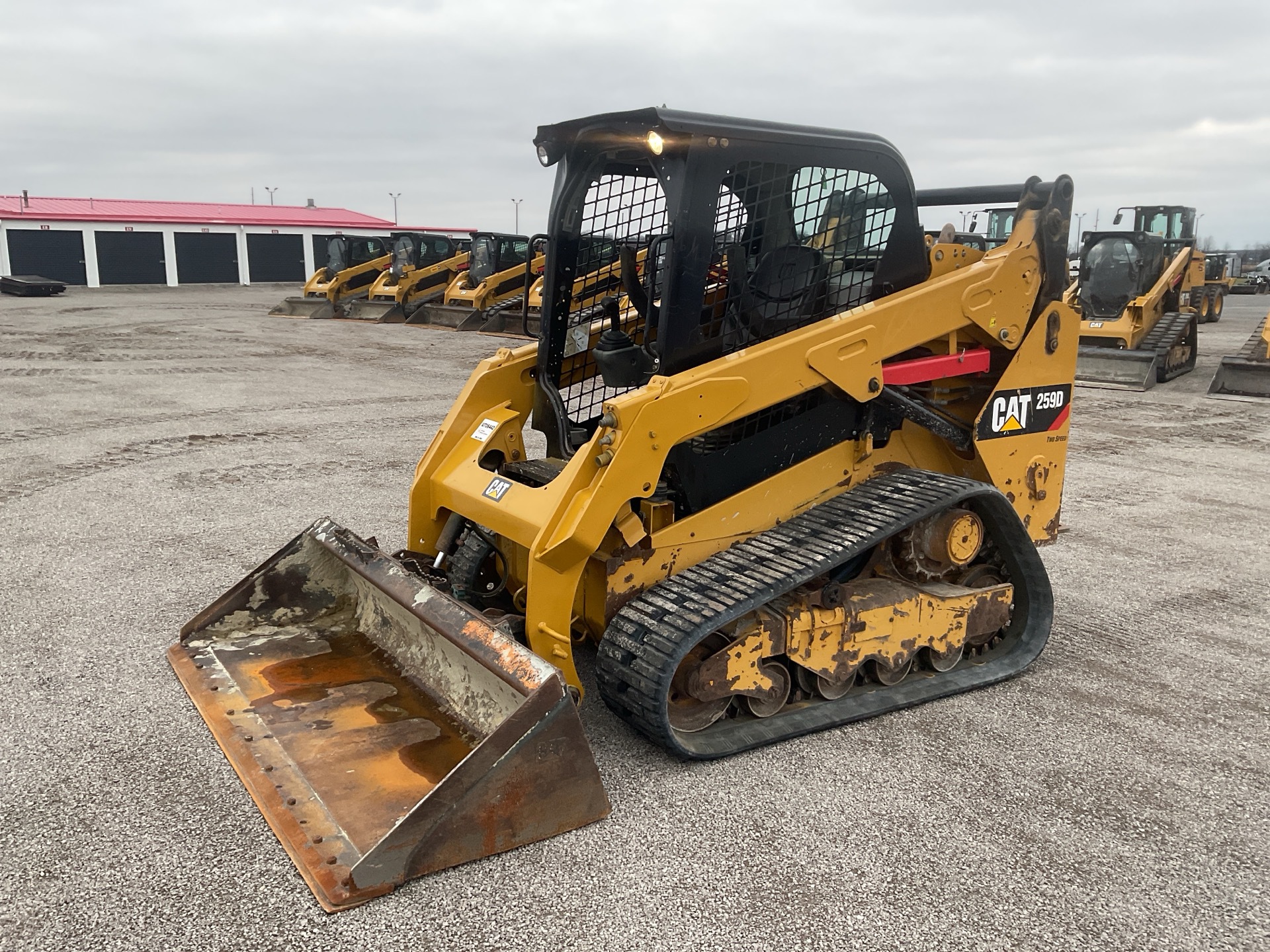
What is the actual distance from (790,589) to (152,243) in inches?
1471

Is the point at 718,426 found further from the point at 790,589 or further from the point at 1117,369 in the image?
the point at 1117,369

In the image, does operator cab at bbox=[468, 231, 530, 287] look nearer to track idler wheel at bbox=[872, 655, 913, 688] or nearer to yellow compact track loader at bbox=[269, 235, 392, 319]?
yellow compact track loader at bbox=[269, 235, 392, 319]

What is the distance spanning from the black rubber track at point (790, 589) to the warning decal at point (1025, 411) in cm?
48

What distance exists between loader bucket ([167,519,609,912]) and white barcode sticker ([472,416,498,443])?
27.6 inches

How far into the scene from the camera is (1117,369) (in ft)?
48.8

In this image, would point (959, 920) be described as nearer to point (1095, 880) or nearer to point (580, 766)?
point (1095, 880)

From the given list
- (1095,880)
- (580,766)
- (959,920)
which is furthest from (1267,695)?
(580,766)

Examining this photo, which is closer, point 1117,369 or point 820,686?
point 820,686

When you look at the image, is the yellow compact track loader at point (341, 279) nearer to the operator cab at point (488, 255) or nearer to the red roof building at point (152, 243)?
the operator cab at point (488, 255)

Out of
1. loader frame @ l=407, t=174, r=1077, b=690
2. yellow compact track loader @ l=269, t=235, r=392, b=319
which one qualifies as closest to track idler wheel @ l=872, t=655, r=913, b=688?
loader frame @ l=407, t=174, r=1077, b=690

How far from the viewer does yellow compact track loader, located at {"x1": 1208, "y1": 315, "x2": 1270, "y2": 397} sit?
13.5 meters

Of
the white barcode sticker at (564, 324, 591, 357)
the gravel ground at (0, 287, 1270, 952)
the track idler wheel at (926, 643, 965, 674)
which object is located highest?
the white barcode sticker at (564, 324, 591, 357)

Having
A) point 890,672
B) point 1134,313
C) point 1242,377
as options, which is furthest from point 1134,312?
point 890,672

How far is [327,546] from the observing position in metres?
4.49
